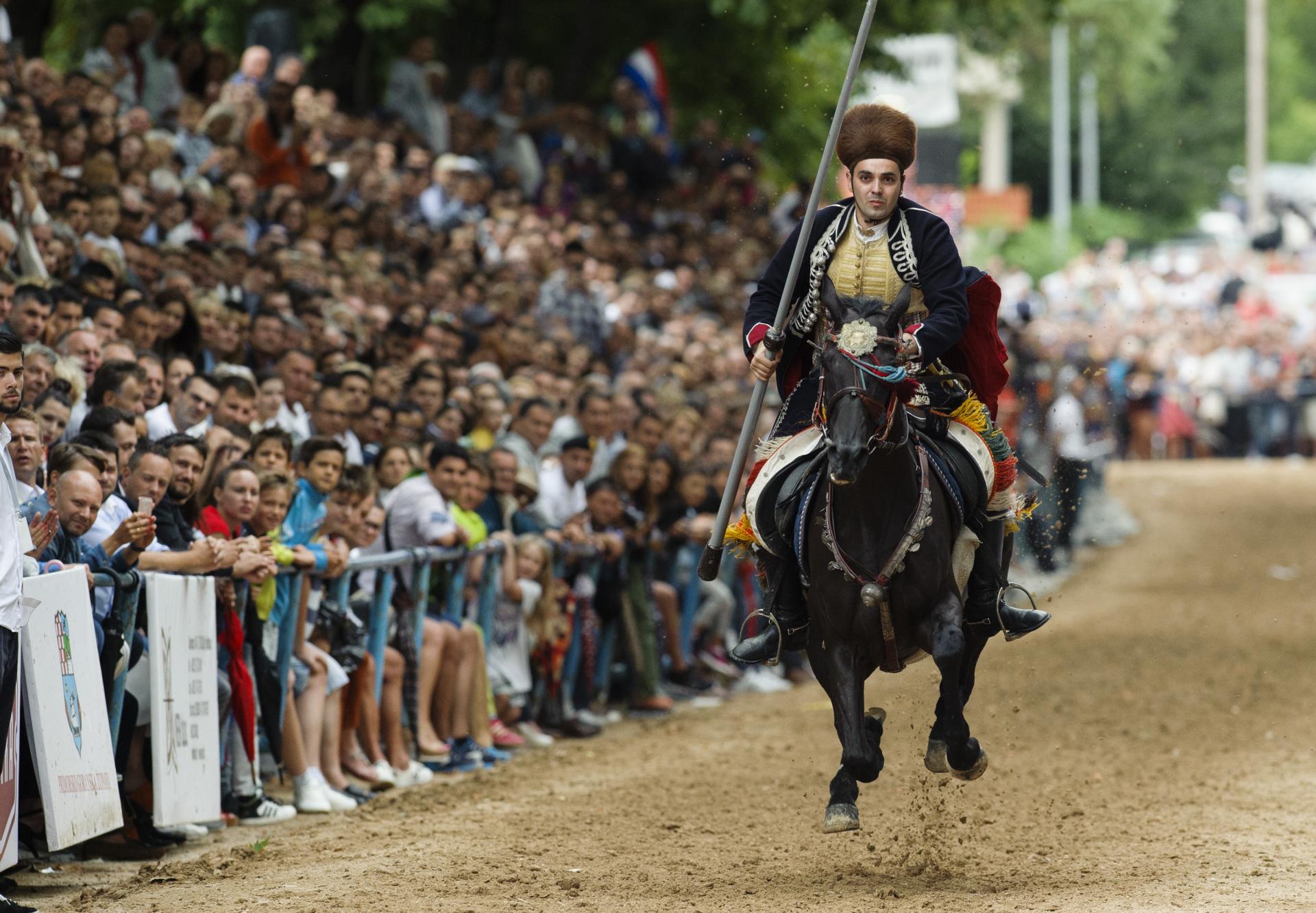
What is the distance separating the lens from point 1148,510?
91.4 ft

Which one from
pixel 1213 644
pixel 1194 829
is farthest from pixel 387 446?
pixel 1213 644

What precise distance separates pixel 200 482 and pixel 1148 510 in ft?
67.2

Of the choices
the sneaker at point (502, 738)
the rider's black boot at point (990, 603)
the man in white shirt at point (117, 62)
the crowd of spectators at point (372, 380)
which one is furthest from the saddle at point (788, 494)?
the man in white shirt at point (117, 62)

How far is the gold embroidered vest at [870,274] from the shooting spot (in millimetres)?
8414

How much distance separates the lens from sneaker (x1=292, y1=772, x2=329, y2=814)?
9.78m

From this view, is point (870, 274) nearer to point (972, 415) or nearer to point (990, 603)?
point (972, 415)

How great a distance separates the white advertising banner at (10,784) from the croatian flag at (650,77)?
17.7m

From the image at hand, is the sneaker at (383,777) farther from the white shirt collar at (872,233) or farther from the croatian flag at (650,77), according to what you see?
the croatian flag at (650,77)

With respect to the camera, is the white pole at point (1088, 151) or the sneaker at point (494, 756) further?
the white pole at point (1088, 151)

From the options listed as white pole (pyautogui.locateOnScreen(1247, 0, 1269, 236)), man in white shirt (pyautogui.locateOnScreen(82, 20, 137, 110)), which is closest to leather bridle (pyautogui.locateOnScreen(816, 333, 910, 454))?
man in white shirt (pyautogui.locateOnScreen(82, 20, 137, 110))

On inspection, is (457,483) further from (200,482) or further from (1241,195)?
(1241,195)

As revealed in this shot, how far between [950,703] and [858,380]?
5.34 ft

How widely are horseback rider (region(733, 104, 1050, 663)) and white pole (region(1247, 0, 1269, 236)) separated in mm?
43228

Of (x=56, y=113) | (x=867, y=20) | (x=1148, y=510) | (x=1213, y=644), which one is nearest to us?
(x=867, y=20)
